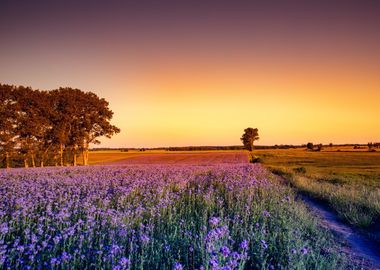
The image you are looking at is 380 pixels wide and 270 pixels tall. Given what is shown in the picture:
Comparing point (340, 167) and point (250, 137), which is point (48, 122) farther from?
point (250, 137)

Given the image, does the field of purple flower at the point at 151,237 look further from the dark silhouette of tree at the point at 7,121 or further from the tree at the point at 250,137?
the tree at the point at 250,137

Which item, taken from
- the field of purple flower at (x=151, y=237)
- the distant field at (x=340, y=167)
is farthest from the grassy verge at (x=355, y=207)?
the distant field at (x=340, y=167)

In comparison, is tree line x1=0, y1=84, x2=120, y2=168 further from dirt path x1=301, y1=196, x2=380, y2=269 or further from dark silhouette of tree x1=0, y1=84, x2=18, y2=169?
dirt path x1=301, y1=196, x2=380, y2=269

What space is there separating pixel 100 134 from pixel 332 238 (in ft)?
104

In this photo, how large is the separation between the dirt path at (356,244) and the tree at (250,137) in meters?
85.3

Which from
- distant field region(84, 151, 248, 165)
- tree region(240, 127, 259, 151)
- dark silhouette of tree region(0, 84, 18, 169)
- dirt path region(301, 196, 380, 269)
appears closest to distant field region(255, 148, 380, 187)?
distant field region(84, 151, 248, 165)

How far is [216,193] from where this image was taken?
897 cm

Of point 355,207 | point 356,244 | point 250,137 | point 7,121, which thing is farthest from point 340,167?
point 250,137

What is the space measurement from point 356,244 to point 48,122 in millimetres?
31678

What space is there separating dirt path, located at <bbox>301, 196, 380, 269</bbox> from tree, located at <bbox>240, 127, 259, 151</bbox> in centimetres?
8525

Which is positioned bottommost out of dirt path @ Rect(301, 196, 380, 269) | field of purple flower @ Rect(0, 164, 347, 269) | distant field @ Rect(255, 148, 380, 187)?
distant field @ Rect(255, 148, 380, 187)

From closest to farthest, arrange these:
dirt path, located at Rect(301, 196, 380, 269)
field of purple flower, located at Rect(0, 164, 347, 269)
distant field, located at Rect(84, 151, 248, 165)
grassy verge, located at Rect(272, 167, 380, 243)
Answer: field of purple flower, located at Rect(0, 164, 347, 269), dirt path, located at Rect(301, 196, 380, 269), grassy verge, located at Rect(272, 167, 380, 243), distant field, located at Rect(84, 151, 248, 165)

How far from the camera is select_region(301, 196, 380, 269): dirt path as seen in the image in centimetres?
507

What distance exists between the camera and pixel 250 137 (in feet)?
304
